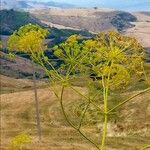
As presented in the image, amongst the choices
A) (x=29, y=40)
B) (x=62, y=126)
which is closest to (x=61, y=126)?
(x=62, y=126)

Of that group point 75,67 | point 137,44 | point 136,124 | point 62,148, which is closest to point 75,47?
point 75,67

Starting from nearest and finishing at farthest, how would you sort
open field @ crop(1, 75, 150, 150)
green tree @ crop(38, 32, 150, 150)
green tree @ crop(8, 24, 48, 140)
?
green tree @ crop(8, 24, 48, 140) → green tree @ crop(38, 32, 150, 150) → open field @ crop(1, 75, 150, 150)

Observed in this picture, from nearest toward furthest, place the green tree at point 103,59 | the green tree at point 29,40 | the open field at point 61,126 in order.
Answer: the green tree at point 29,40
the green tree at point 103,59
the open field at point 61,126

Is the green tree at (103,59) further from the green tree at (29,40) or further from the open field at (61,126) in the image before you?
the open field at (61,126)

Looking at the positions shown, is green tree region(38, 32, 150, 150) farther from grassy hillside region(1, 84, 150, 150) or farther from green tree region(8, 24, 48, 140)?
grassy hillside region(1, 84, 150, 150)

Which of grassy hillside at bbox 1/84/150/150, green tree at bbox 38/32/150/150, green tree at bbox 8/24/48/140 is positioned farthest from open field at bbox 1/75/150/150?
green tree at bbox 8/24/48/140

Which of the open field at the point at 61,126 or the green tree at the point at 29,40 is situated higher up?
the green tree at the point at 29,40

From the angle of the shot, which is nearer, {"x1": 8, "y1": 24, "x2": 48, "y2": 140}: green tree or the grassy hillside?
{"x1": 8, "y1": 24, "x2": 48, "y2": 140}: green tree

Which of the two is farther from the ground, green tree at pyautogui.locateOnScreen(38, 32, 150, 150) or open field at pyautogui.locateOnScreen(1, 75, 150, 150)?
green tree at pyautogui.locateOnScreen(38, 32, 150, 150)

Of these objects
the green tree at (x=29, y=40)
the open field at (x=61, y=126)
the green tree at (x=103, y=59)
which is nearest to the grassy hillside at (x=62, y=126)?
the open field at (x=61, y=126)

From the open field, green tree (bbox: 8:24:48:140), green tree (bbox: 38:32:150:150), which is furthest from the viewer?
the open field

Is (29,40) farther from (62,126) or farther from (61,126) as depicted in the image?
(61,126)

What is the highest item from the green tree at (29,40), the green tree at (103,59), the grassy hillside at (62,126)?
the green tree at (29,40)

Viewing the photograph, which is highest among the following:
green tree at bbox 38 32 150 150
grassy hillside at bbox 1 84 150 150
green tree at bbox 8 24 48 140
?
green tree at bbox 8 24 48 140
